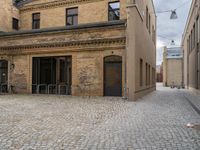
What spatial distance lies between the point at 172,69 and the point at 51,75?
27.7m

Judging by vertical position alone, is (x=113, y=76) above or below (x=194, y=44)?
below

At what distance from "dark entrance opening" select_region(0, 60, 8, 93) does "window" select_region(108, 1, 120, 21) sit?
30.7 feet

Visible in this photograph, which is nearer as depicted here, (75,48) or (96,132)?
(96,132)

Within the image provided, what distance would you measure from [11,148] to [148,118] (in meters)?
5.29

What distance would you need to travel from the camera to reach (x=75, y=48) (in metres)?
17.5

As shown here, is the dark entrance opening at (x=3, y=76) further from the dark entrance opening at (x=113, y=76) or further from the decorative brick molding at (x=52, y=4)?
the dark entrance opening at (x=113, y=76)

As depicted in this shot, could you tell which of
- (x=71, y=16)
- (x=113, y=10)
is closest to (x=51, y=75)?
(x=71, y=16)

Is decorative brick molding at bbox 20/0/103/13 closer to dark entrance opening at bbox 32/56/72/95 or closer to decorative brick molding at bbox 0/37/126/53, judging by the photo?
dark entrance opening at bbox 32/56/72/95

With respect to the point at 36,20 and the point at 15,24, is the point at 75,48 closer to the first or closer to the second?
the point at 36,20

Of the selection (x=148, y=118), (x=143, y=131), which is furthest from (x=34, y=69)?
(x=143, y=131)

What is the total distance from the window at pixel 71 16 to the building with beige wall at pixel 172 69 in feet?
82.5

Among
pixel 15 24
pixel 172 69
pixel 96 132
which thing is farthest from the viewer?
pixel 172 69

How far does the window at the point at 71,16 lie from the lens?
21892mm

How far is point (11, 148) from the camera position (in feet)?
17.4
